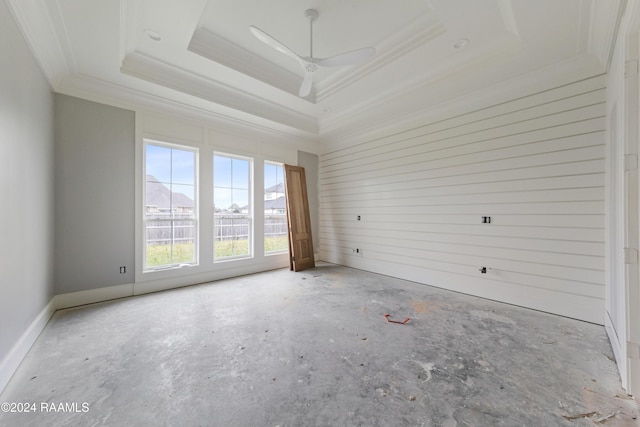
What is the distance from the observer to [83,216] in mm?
3367

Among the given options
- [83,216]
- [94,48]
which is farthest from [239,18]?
[83,216]

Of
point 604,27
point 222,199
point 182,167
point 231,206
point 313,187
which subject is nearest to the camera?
point 604,27

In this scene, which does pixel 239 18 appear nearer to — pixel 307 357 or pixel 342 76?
pixel 342 76

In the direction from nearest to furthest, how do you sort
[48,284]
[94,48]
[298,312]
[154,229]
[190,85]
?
[94,48] < [48,284] < [298,312] < [190,85] < [154,229]

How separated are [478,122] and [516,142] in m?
0.61

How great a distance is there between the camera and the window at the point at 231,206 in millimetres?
4727

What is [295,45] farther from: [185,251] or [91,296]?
[91,296]

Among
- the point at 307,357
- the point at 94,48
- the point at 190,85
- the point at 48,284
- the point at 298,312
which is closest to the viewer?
the point at 307,357

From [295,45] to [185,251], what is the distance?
370 cm

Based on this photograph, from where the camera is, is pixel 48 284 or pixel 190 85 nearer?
pixel 48 284

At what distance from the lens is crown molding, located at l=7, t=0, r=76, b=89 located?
2.07 meters

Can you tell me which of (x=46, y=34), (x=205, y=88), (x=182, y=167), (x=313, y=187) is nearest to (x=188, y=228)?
(x=182, y=167)

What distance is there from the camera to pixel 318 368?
6.59ft

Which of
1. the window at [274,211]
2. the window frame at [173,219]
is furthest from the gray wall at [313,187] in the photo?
the window frame at [173,219]
